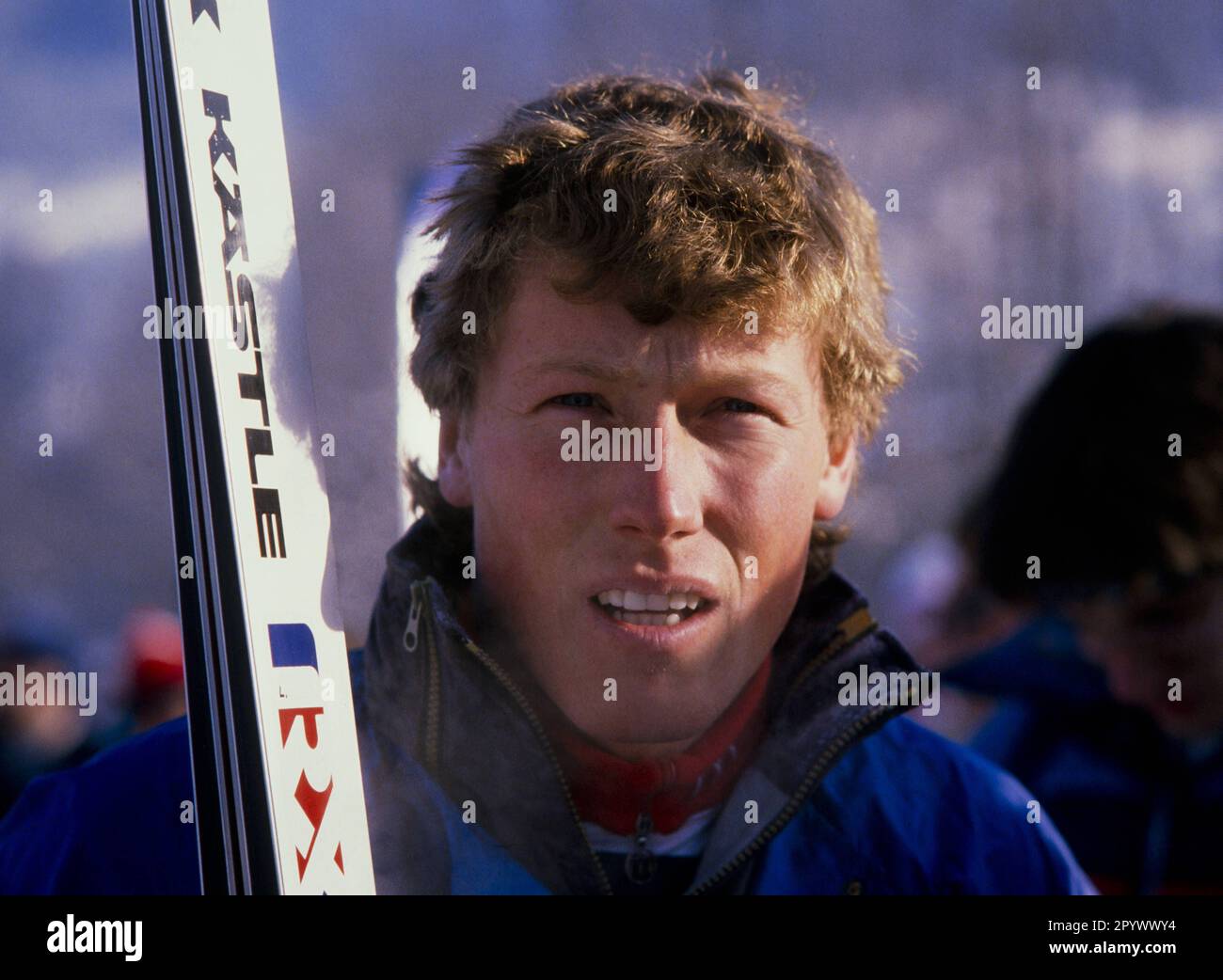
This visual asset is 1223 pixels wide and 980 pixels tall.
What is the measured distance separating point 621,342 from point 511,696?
65 centimetres

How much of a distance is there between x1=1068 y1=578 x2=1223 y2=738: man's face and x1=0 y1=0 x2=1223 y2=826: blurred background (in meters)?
0.38

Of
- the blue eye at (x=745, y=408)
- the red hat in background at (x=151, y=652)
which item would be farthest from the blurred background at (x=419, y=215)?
the blue eye at (x=745, y=408)

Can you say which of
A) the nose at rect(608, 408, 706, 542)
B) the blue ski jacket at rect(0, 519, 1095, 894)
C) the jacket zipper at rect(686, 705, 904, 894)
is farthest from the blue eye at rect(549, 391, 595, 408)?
the jacket zipper at rect(686, 705, 904, 894)

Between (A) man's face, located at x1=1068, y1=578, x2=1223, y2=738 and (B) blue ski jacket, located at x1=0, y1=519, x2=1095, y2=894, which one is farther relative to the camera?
(A) man's face, located at x1=1068, y1=578, x2=1223, y2=738

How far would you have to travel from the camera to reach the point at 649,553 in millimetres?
2215

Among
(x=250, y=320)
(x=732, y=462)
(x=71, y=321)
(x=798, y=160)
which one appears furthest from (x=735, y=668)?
(x=71, y=321)

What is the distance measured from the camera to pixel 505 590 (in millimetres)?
2314

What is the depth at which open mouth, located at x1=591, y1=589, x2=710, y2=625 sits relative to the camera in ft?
7.36

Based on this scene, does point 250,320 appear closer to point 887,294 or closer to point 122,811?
point 122,811

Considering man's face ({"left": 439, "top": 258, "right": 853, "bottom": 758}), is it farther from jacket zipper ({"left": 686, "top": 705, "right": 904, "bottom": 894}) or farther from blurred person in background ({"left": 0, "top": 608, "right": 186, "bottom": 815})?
blurred person in background ({"left": 0, "top": 608, "right": 186, "bottom": 815})

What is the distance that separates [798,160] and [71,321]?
1.34 metres

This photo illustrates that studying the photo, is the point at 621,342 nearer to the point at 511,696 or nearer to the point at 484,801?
the point at 511,696

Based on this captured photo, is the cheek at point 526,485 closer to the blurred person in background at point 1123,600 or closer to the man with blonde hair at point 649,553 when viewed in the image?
the man with blonde hair at point 649,553

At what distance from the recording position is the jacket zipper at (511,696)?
227 cm
